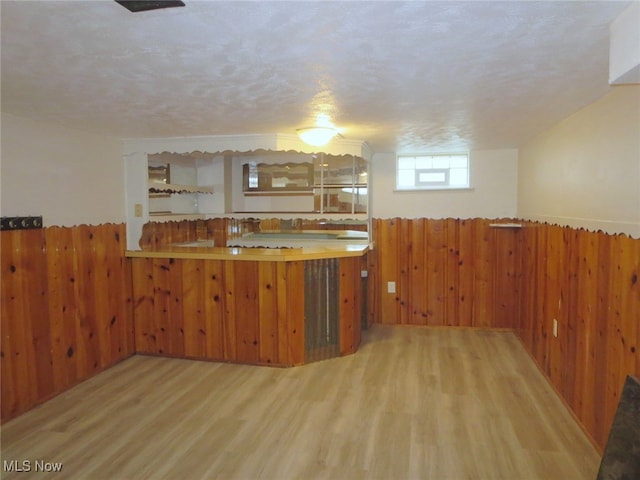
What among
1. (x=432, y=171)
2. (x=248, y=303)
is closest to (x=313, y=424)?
(x=248, y=303)

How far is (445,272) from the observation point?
453cm

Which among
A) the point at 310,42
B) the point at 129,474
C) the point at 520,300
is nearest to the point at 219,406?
the point at 129,474

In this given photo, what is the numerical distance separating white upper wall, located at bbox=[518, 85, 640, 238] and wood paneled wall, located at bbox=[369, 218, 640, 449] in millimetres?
116

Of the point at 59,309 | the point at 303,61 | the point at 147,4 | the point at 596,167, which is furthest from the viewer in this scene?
the point at 59,309

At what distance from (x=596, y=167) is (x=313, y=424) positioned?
2292mm

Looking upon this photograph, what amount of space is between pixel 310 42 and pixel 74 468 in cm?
237

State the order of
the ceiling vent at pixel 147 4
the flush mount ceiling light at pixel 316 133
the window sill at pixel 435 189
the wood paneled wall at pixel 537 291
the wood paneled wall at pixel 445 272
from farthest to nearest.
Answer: the window sill at pixel 435 189, the wood paneled wall at pixel 445 272, the flush mount ceiling light at pixel 316 133, the wood paneled wall at pixel 537 291, the ceiling vent at pixel 147 4

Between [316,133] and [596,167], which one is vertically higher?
[316,133]

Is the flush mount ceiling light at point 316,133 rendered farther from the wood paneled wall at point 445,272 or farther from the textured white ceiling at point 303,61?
the wood paneled wall at point 445,272

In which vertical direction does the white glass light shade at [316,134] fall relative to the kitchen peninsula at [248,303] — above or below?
above

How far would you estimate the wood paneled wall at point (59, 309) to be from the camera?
2613 mm

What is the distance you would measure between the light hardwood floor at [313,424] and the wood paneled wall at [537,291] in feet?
1.08

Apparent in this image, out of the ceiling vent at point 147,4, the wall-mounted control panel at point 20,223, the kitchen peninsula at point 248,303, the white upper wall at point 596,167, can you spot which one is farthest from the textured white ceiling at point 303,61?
the kitchen peninsula at point 248,303

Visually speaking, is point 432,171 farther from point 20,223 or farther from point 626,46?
point 20,223
